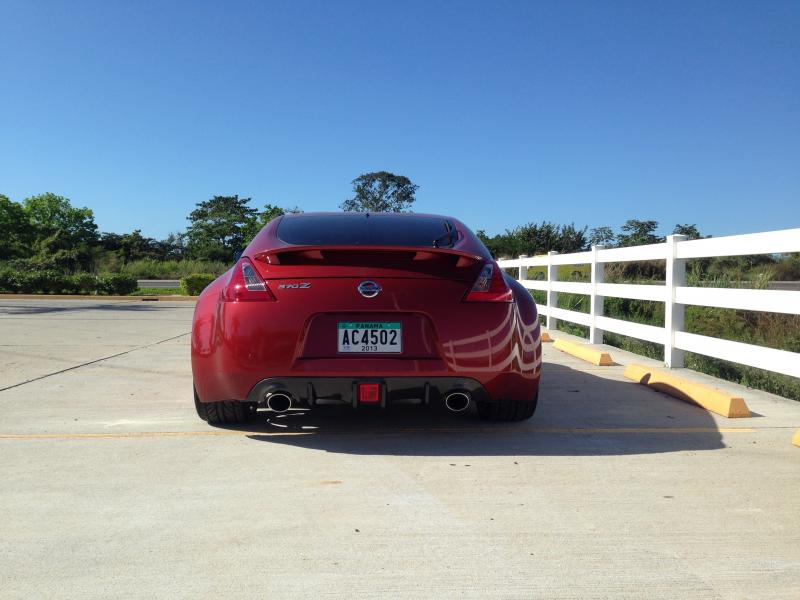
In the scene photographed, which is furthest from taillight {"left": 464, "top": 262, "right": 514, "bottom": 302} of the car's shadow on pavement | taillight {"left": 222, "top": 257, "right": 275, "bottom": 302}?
taillight {"left": 222, "top": 257, "right": 275, "bottom": 302}

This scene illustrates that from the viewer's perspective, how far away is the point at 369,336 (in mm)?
3842

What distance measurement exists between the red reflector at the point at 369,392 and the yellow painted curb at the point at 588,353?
4.24 meters

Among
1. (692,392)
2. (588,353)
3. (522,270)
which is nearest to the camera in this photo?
(692,392)

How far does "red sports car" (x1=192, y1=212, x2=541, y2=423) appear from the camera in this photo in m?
3.81

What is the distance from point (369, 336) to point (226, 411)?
124 centimetres

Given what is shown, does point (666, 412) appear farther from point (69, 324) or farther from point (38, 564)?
point (69, 324)

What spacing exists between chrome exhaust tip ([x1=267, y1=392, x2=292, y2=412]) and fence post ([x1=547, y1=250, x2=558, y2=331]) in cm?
819

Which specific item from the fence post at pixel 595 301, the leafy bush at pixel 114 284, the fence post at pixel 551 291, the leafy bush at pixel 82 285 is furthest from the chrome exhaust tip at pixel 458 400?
the leafy bush at pixel 82 285

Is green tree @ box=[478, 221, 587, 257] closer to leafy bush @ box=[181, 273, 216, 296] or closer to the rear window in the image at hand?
leafy bush @ box=[181, 273, 216, 296]

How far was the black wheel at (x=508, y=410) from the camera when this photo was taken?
4438 millimetres

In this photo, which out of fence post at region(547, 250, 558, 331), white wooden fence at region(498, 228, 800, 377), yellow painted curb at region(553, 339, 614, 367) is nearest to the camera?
white wooden fence at region(498, 228, 800, 377)

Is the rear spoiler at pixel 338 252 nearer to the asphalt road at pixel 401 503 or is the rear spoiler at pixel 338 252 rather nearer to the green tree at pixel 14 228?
the asphalt road at pixel 401 503

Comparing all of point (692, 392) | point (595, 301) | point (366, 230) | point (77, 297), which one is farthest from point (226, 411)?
point (77, 297)

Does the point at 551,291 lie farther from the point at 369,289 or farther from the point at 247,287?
the point at 247,287
